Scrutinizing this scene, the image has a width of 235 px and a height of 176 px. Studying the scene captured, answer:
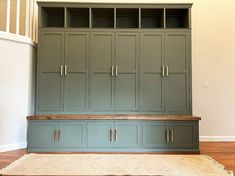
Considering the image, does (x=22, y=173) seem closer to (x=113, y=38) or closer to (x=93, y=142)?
(x=93, y=142)

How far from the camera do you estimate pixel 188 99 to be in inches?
154

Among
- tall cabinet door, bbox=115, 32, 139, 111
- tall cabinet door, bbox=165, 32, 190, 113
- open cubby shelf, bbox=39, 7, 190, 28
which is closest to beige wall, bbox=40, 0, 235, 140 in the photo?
open cubby shelf, bbox=39, 7, 190, 28

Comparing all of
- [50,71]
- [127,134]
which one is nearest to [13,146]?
[50,71]

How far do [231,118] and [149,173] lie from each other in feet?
9.33

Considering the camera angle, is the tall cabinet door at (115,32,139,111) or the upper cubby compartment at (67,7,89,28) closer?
the tall cabinet door at (115,32,139,111)

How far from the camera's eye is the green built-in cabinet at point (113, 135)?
3689 millimetres

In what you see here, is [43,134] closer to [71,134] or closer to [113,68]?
[71,134]

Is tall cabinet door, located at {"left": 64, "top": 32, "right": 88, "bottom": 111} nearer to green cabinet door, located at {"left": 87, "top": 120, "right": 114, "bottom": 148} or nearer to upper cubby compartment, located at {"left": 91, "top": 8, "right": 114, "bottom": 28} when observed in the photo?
green cabinet door, located at {"left": 87, "top": 120, "right": 114, "bottom": 148}

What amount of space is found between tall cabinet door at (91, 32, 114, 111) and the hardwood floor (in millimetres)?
1430

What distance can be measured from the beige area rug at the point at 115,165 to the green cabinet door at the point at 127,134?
11.7 inches

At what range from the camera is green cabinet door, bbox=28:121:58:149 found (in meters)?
3.68

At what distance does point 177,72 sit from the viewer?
13.0 feet

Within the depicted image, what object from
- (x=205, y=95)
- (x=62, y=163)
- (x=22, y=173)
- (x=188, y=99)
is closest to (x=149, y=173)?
(x=62, y=163)

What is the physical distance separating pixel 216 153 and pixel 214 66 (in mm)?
1865
